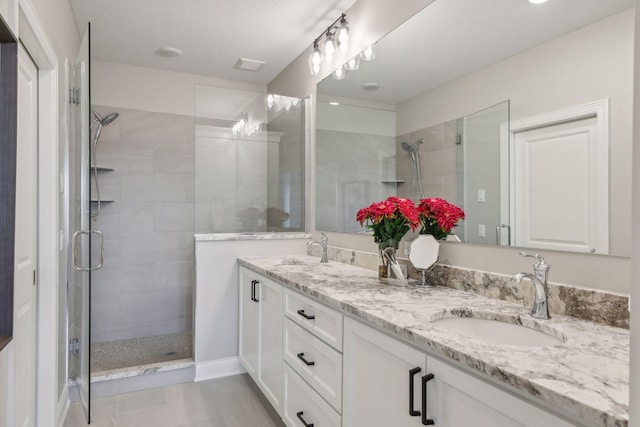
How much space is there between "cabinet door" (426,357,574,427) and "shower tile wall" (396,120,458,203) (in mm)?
948

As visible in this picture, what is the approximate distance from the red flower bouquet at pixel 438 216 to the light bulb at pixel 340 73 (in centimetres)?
117

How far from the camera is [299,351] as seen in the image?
5.87 ft

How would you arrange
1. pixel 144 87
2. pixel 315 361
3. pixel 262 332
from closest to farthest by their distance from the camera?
pixel 315 361 → pixel 262 332 → pixel 144 87

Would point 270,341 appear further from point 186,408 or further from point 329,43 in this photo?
point 329,43

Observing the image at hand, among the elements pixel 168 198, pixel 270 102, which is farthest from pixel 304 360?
pixel 168 198

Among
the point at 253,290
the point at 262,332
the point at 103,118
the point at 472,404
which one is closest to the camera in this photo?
the point at 472,404

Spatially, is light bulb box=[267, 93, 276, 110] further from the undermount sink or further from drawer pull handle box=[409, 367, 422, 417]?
drawer pull handle box=[409, 367, 422, 417]

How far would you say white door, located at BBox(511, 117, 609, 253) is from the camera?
1187 mm

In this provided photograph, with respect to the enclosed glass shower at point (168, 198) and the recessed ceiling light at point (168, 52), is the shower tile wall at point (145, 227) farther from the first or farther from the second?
the recessed ceiling light at point (168, 52)

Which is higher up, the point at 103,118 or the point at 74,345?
the point at 103,118

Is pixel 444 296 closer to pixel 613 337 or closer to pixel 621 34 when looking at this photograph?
pixel 613 337

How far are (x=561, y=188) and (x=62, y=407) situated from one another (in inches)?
108

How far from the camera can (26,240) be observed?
71.1 inches

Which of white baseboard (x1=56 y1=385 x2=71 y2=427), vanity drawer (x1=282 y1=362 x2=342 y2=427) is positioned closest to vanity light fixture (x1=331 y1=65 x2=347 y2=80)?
vanity drawer (x1=282 y1=362 x2=342 y2=427)
